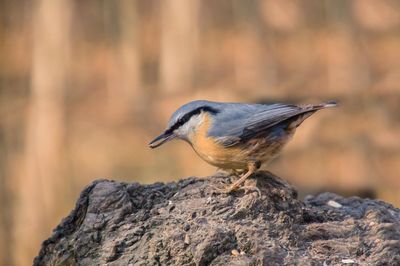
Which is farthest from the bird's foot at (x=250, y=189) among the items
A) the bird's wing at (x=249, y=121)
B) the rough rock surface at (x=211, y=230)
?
the bird's wing at (x=249, y=121)

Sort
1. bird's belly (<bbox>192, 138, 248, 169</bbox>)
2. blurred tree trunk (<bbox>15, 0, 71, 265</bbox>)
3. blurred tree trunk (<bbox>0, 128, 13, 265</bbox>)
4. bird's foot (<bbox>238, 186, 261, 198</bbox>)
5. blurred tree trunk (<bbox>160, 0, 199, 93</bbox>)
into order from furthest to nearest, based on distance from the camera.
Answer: blurred tree trunk (<bbox>0, 128, 13, 265</bbox>)
blurred tree trunk (<bbox>15, 0, 71, 265</bbox>)
blurred tree trunk (<bbox>160, 0, 199, 93</bbox>)
bird's belly (<bbox>192, 138, 248, 169</bbox>)
bird's foot (<bbox>238, 186, 261, 198</bbox>)

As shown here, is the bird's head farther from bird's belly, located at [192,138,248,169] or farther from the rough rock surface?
the rough rock surface

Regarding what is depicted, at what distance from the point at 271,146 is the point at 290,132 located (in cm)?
11

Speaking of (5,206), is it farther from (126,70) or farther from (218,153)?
(218,153)

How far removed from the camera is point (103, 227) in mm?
2939

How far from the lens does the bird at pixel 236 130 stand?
3.39 metres

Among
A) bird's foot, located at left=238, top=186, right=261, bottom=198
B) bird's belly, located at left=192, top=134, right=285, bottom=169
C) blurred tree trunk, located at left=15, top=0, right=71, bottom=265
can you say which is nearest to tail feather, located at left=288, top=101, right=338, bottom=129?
bird's belly, located at left=192, top=134, right=285, bottom=169

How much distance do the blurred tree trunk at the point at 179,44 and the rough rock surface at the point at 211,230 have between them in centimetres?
253

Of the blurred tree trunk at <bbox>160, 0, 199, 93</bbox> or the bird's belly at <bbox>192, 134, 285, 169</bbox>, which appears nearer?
the bird's belly at <bbox>192, 134, 285, 169</bbox>

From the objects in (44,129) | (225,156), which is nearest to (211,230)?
(225,156)

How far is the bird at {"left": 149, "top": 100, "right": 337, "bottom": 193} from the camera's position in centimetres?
339

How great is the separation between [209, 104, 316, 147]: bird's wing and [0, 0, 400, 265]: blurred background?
2.14m

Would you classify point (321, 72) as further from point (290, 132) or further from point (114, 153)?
point (290, 132)

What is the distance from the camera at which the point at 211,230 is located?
2.80 metres
